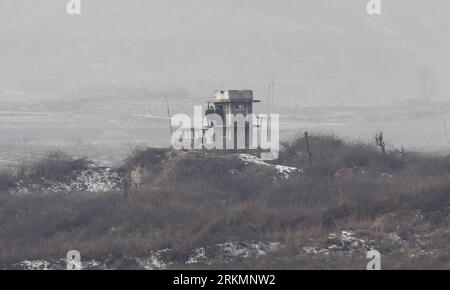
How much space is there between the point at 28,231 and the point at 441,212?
19.7m

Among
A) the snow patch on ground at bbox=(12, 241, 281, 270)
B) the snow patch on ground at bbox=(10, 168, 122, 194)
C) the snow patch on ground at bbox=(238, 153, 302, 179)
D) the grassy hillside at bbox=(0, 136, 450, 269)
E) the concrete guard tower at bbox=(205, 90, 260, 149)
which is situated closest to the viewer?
the snow patch on ground at bbox=(12, 241, 281, 270)

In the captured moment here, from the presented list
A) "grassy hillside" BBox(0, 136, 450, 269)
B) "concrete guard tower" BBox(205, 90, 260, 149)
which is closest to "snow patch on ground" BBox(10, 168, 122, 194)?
"grassy hillside" BBox(0, 136, 450, 269)

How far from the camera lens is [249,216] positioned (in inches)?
2247

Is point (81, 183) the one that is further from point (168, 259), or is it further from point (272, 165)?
point (168, 259)

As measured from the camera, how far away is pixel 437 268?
45.5 m

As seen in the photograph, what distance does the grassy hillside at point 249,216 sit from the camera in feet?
167

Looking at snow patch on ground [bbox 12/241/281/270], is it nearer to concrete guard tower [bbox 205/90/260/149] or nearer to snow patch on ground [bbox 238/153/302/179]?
snow patch on ground [bbox 238/153/302/179]

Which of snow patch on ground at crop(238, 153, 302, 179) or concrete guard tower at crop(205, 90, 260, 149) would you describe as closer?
snow patch on ground at crop(238, 153, 302, 179)

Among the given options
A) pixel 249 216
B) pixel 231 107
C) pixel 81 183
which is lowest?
pixel 81 183

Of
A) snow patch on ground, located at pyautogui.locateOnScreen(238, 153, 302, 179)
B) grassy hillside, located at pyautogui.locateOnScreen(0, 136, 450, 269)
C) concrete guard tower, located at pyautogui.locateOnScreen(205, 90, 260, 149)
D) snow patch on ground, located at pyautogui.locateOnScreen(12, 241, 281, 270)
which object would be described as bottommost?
snow patch on ground, located at pyautogui.locateOnScreen(12, 241, 281, 270)

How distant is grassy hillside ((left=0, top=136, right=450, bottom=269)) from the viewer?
50750 millimetres

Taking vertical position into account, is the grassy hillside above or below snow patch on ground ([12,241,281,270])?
above

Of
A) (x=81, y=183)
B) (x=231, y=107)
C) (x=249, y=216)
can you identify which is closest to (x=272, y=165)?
(x=231, y=107)

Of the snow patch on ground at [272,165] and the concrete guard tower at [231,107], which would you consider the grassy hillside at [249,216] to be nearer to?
the snow patch on ground at [272,165]
